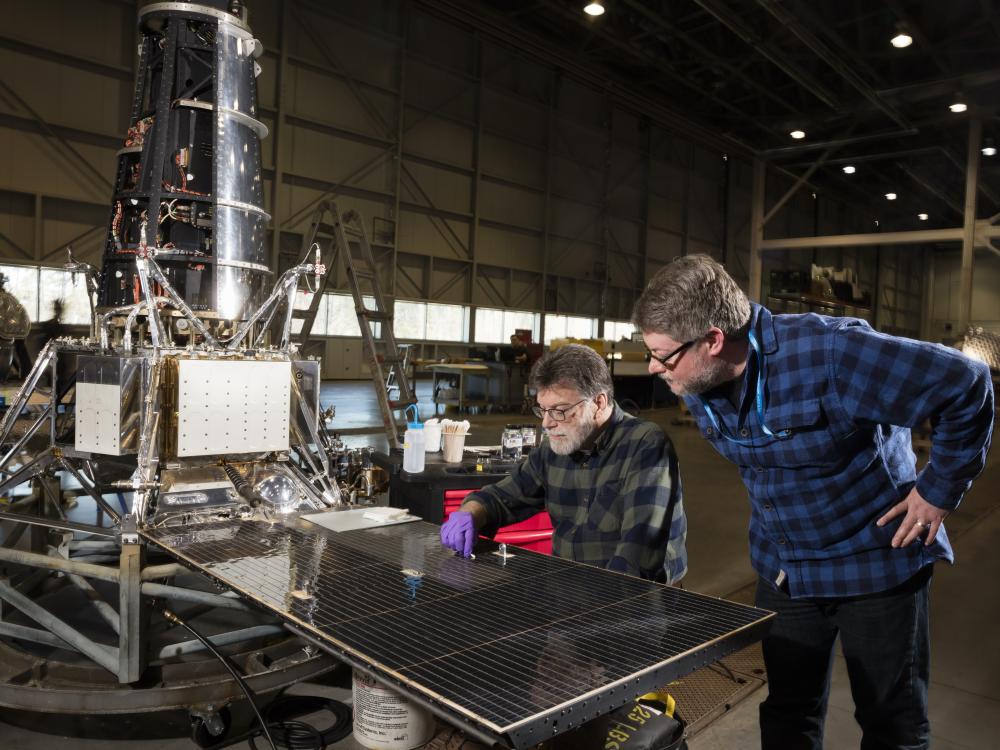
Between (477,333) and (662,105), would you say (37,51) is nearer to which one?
(477,333)

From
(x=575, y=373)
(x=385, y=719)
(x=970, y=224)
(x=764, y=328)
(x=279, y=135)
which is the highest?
(x=279, y=135)

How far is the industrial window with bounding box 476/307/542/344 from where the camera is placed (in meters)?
17.1

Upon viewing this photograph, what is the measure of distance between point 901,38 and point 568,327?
10.3 meters

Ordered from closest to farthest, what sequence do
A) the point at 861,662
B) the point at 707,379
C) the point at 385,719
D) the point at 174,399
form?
the point at 707,379 < the point at 861,662 < the point at 385,719 < the point at 174,399

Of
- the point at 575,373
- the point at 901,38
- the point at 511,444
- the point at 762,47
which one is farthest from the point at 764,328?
the point at 762,47

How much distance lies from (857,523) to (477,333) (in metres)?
15.5

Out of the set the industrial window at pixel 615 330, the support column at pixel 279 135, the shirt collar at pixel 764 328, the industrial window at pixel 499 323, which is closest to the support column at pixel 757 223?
the industrial window at pixel 499 323

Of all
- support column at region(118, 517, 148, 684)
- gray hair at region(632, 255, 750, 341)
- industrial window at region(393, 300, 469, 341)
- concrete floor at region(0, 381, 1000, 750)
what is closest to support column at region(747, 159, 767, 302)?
concrete floor at region(0, 381, 1000, 750)

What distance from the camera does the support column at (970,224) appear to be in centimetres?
972

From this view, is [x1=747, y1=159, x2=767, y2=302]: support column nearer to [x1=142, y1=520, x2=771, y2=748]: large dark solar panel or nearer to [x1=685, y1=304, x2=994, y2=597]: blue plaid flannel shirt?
[x1=685, y1=304, x2=994, y2=597]: blue plaid flannel shirt

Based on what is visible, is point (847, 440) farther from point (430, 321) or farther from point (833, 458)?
point (430, 321)

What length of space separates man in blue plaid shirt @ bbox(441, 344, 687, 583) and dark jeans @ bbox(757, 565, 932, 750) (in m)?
0.33

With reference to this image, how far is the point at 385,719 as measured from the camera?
2.00m

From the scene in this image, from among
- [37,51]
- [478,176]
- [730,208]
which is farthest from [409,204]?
[730,208]
